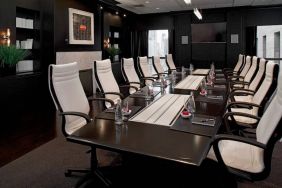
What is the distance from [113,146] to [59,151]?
187cm

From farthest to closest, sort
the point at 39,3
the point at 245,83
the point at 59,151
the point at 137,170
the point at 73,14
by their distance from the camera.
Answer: the point at 73,14
the point at 39,3
the point at 245,83
the point at 59,151
the point at 137,170

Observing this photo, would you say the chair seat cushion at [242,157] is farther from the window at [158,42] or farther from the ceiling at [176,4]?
the window at [158,42]

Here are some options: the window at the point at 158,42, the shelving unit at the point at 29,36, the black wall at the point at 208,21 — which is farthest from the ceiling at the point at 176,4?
the shelving unit at the point at 29,36

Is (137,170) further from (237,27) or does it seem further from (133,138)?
(237,27)

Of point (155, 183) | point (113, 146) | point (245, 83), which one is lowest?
point (155, 183)

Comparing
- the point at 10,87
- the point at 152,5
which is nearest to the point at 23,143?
the point at 10,87

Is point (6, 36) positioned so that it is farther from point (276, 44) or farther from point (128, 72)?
point (276, 44)

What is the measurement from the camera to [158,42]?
10.3 meters

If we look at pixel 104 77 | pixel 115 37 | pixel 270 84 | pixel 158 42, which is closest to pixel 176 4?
pixel 158 42

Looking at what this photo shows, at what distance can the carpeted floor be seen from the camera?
2256 millimetres

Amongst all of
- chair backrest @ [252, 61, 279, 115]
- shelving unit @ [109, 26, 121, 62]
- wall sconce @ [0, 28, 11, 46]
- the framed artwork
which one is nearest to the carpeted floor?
chair backrest @ [252, 61, 279, 115]

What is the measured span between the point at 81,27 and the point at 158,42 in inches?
178

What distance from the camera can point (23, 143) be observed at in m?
3.20

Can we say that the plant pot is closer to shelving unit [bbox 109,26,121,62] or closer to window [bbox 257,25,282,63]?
shelving unit [bbox 109,26,121,62]
